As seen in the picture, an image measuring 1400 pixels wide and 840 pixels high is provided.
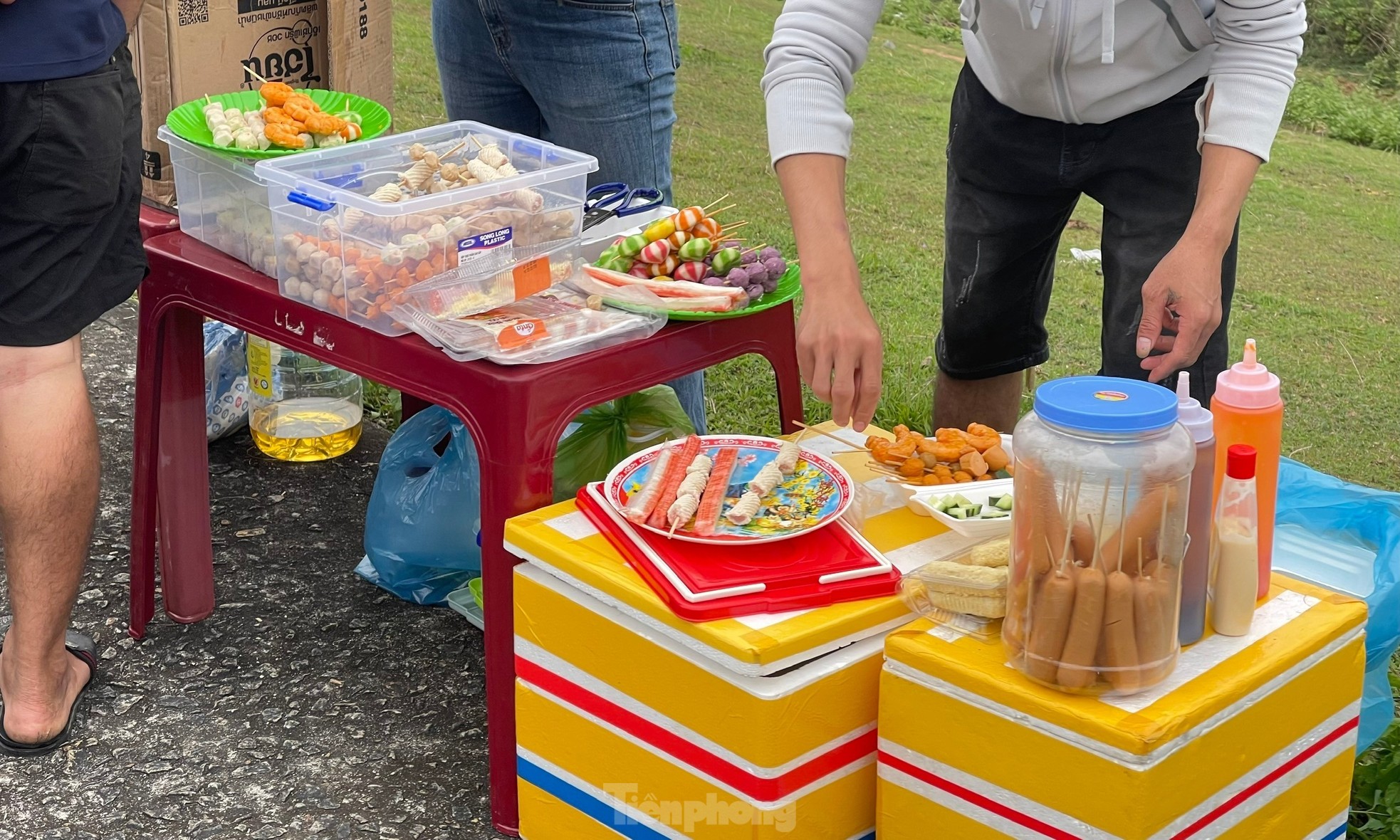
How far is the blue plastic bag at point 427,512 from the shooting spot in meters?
2.60

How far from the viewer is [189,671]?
2.55 meters

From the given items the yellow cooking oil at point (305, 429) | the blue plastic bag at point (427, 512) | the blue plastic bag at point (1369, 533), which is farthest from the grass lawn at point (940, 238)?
the blue plastic bag at point (427, 512)

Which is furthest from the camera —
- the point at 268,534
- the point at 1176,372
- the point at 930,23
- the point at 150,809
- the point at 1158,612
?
the point at 930,23

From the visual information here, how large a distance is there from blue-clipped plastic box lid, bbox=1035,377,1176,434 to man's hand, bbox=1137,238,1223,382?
0.38 m

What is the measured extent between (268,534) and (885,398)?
5.48 feet

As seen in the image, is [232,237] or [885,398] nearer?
[232,237]

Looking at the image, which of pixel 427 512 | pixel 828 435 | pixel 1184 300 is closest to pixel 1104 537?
pixel 1184 300

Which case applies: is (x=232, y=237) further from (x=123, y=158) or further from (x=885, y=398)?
(x=885, y=398)

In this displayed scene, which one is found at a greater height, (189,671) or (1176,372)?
(1176,372)

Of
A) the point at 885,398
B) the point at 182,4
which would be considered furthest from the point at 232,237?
the point at 885,398

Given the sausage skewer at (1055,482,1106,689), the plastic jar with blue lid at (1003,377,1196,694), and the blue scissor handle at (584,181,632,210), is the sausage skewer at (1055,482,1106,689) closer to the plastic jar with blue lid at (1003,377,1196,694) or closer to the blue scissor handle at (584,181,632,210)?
the plastic jar with blue lid at (1003,377,1196,694)

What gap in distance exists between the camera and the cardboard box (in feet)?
10.4

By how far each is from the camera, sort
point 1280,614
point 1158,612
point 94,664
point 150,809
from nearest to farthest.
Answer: point 1158,612, point 1280,614, point 150,809, point 94,664

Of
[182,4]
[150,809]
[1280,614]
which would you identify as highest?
[182,4]
